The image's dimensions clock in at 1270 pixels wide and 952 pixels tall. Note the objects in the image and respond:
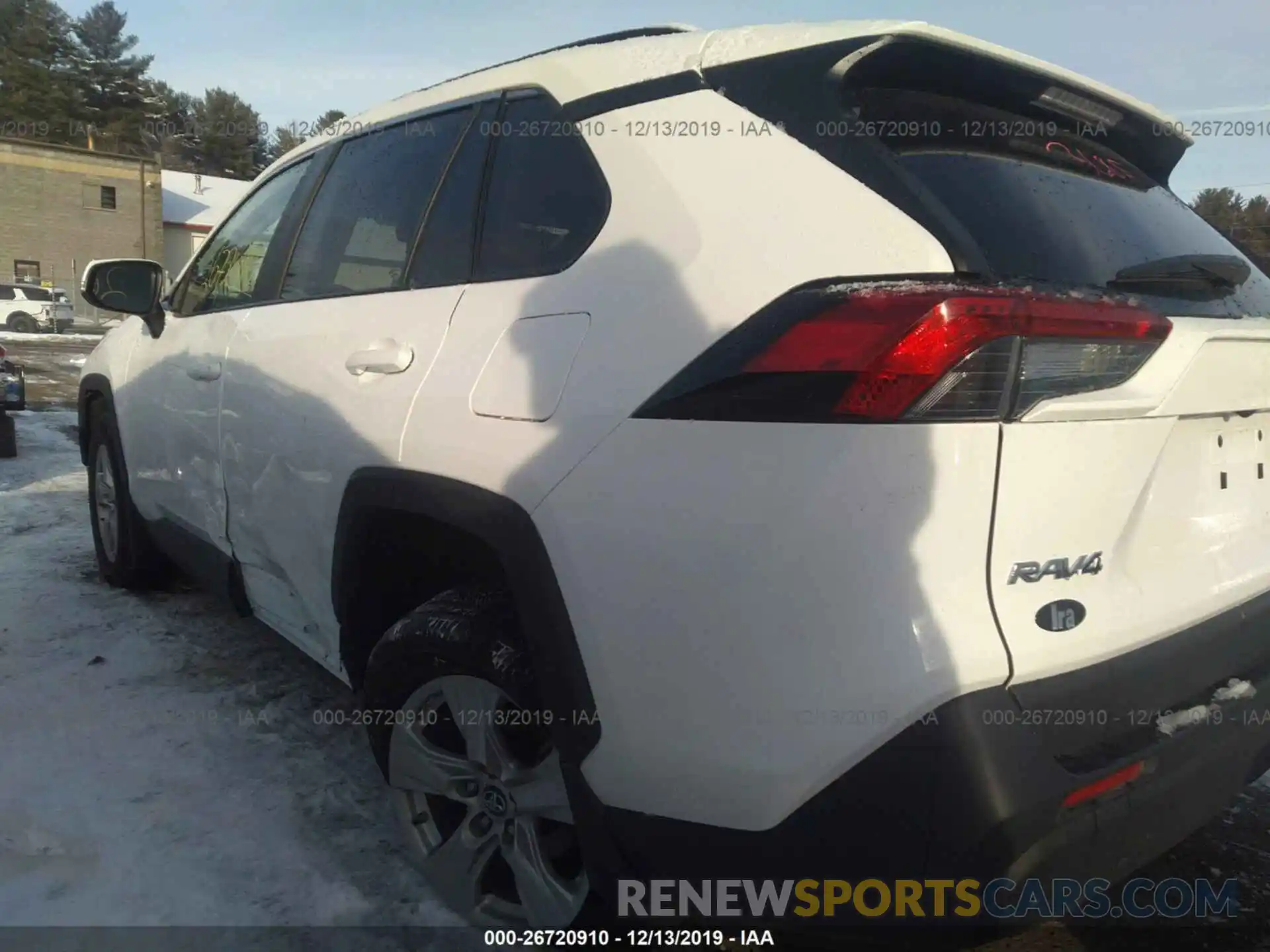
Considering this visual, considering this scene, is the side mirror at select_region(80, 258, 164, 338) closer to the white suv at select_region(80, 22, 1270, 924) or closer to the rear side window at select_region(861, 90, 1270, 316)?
the white suv at select_region(80, 22, 1270, 924)

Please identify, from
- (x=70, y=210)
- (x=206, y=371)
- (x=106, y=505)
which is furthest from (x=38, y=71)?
(x=206, y=371)

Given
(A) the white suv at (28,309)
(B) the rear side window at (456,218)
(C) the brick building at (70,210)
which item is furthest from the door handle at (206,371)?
(C) the brick building at (70,210)

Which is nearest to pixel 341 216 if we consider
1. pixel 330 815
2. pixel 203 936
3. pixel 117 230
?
pixel 330 815

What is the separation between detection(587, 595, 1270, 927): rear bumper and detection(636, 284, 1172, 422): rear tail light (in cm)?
44

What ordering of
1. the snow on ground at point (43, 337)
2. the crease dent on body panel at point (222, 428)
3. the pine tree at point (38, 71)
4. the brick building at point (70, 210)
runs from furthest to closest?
the pine tree at point (38, 71)
the brick building at point (70, 210)
the snow on ground at point (43, 337)
the crease dent on body panel at point (222, 428)

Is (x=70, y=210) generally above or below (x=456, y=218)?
above

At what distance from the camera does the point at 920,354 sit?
53.8 inches

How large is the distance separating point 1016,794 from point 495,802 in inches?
43.8

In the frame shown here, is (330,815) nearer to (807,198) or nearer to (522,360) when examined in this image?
(522,360)

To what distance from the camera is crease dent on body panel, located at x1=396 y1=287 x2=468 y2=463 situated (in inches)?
80.1

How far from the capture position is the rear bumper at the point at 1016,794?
1359 millimetres

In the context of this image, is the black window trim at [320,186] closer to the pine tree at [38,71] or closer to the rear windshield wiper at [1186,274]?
the rear windshield wiper at [1186,274]

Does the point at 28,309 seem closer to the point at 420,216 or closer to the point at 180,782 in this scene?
the point at 180,782

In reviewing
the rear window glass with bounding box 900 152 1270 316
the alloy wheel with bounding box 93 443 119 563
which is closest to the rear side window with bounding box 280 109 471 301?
the rear window glass with bounding box 900 152 1270 316
